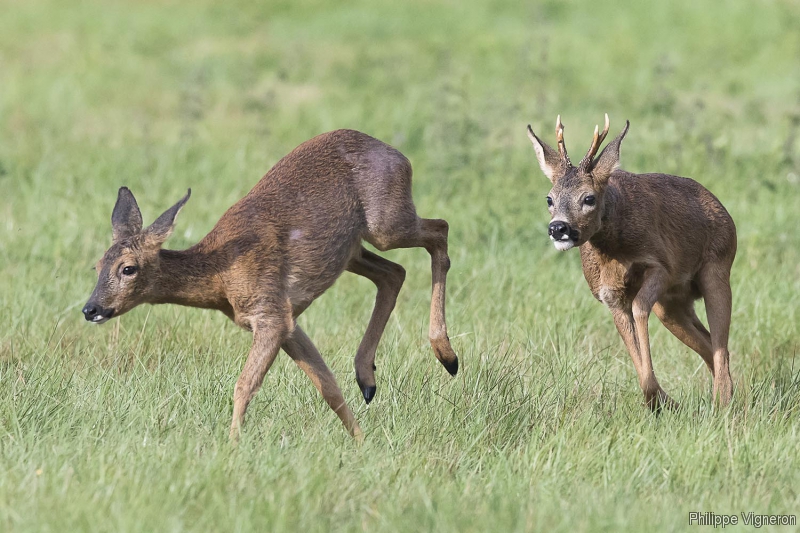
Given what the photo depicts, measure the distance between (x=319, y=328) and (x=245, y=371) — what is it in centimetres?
201

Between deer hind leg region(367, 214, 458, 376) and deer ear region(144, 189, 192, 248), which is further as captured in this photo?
deer hind leg region(367, 214, 458, 376)

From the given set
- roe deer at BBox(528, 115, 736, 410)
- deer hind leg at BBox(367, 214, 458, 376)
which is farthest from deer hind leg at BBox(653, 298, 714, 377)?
deer hind leg at BBox(367, 214, 458, 376)

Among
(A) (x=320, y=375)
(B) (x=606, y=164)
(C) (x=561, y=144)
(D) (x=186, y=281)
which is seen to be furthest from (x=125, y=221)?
(B) (x=606, y=164)

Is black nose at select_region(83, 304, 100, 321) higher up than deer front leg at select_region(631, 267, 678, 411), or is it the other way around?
black nose at select_region(83, 304, 100, 321)

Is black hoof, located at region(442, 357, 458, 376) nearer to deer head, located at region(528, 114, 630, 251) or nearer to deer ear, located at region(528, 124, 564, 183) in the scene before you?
deer head, located at region(528, 114, 630, 251)

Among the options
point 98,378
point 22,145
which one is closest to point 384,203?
point 98,378

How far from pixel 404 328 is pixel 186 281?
202 centimetres

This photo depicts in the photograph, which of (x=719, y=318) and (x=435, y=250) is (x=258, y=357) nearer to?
(x=435, y=250)

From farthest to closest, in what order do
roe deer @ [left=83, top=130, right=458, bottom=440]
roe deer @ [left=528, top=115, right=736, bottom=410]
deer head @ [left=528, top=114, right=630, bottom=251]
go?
1. roe deer @ [left=528, top=115, right=736, bottom=410]
2. deer head @ [left=528, top=114, right=630, bottom=251]
3. roe deer @ [left=83, top=130, right=458, bottom=440]

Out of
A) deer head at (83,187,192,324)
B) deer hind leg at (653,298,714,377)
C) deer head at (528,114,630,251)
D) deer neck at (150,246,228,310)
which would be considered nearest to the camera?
deer head at (83,187,192,324)

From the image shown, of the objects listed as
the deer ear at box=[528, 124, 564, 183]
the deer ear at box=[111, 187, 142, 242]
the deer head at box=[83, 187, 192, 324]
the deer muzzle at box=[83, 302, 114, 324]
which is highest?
the deer ear at box=[528, 124, 564, 183]

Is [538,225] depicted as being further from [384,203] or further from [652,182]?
[384,203]

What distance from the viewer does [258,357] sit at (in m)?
6.18

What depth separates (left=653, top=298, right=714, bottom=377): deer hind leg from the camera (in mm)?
7414
